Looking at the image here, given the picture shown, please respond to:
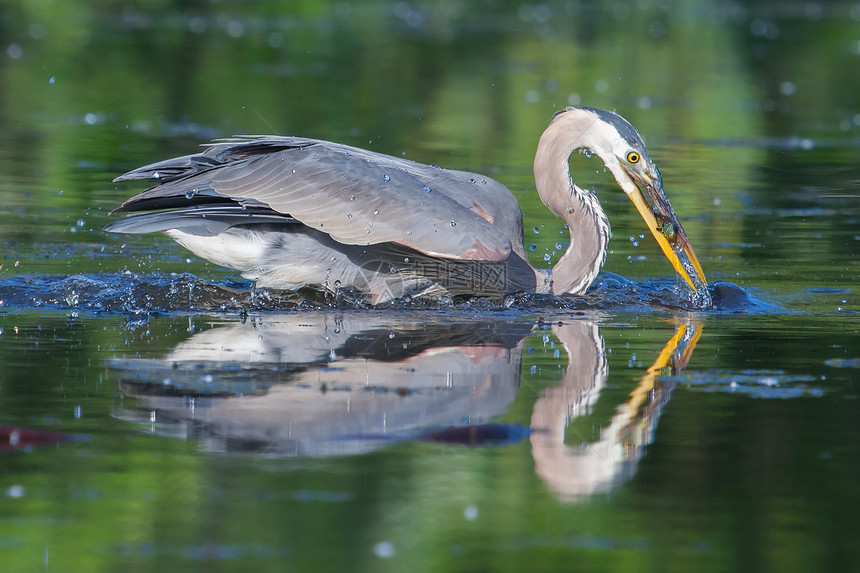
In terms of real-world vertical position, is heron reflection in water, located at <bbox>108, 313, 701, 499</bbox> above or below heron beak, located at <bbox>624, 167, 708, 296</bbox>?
below

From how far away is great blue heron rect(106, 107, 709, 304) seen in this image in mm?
7246

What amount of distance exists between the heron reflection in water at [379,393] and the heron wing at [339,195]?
2.78 ft

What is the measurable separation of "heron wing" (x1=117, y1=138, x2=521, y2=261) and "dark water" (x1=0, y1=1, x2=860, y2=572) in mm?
405

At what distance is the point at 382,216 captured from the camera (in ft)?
23.8

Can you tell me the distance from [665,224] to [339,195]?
1866mm

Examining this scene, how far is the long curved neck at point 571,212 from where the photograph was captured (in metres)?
7.66

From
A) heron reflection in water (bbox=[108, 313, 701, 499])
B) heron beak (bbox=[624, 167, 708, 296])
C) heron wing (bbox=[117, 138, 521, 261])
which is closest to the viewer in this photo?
heron reflection in water (bbox=[108, 313, 701, 499])

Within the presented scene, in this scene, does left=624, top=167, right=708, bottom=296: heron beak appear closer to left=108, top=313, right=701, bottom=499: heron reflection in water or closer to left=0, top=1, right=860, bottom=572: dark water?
left=0, top=1, right=860, bottom=572: dark water

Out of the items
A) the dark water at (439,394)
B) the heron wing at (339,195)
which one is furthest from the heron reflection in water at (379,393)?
the heron wing at (339,195)

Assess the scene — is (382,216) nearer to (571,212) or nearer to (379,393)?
(571,212)

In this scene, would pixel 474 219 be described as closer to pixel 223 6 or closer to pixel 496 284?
pixel 496 284

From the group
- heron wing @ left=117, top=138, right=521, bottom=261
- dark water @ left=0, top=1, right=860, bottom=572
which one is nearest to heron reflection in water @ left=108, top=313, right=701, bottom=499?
dark water @ left=0, top=1, right=860, bottom=572

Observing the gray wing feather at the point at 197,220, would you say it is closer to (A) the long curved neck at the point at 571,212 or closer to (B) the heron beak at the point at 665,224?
(A) the long curved neck at the point at 571,212

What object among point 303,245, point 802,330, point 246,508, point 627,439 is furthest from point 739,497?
point 303,245
